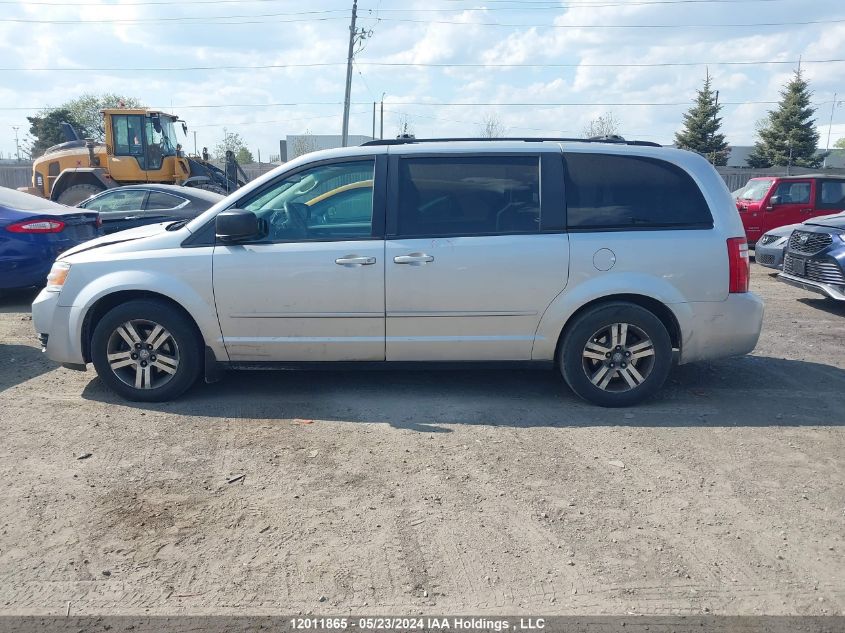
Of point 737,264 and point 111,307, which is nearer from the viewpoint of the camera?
point 737,264

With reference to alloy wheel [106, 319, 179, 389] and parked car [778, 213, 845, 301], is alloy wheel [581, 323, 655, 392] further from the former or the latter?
parked car [778, 213, 845, 301]

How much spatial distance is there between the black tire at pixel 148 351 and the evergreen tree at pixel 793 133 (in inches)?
2070

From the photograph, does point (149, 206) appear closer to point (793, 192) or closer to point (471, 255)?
point (471, 255)

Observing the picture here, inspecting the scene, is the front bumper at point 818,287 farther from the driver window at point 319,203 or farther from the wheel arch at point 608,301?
the driver window at point 319,203

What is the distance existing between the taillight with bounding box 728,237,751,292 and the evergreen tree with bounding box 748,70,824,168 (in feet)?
166

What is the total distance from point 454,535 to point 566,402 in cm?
220

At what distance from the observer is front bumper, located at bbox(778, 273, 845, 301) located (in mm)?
8656

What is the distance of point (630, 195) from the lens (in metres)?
5.34

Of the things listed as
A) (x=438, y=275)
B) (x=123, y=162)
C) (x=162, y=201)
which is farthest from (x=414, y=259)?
(x=123, y=162)

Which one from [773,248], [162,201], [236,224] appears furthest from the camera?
[162,201]

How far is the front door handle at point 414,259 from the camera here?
17.0 ft

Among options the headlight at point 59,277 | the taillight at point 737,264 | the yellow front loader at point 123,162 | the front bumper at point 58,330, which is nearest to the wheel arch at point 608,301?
the taillight at point 737,264

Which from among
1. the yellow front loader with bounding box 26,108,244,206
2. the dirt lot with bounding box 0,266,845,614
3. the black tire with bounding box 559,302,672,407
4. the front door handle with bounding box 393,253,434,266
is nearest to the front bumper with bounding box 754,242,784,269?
the dirt lot with bounding box 0,266,845,614

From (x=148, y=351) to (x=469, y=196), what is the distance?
2671 mm
